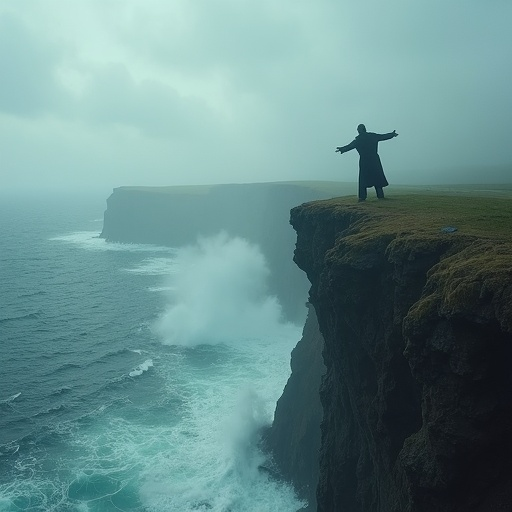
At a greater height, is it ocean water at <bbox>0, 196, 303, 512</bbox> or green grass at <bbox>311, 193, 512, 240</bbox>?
green grass at <bbox>311, 193, 512, 240</bbox>

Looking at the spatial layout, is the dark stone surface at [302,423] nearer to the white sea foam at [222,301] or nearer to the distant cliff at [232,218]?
the white sea foam at [222,301]

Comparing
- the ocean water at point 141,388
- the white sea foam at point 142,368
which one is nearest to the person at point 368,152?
the ocean water at point 141,388

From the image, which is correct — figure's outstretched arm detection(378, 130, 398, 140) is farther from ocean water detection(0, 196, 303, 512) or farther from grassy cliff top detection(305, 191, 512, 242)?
ocean water detection(0, 196, 303, 512)

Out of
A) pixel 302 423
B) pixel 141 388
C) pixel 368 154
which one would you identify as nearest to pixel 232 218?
pixel 141 388

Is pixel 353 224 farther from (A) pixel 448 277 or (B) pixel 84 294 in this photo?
(B) pixel 84 294

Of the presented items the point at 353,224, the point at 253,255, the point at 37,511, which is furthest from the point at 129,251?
the point at 353,224

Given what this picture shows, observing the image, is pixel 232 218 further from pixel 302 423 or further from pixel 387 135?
pixel 387 135

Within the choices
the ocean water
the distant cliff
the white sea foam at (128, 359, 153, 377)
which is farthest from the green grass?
the distant cliff
